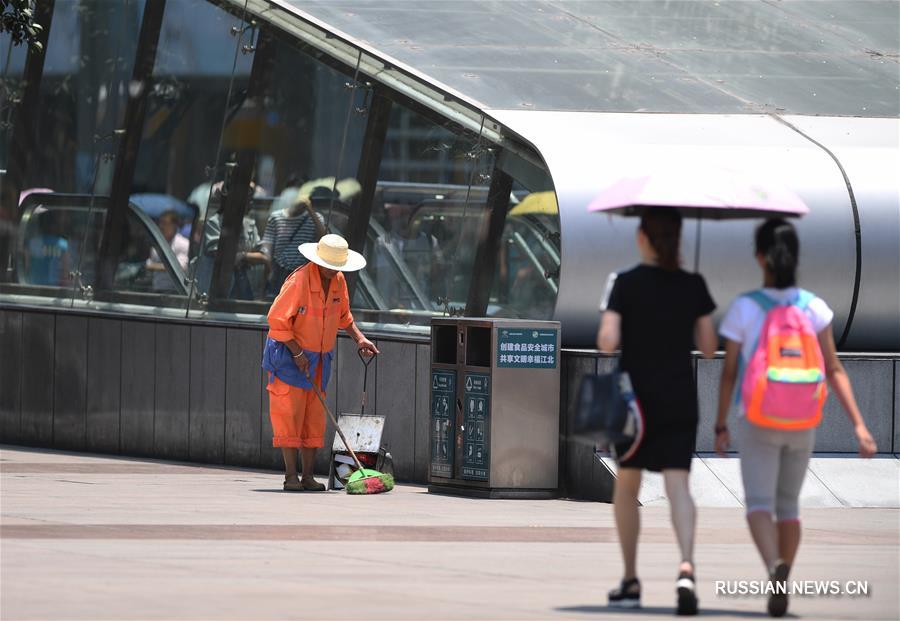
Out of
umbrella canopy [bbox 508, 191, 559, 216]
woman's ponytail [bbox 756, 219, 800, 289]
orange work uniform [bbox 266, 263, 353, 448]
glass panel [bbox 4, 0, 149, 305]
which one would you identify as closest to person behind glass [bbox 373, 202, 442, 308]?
umbrella canopy [bbox 508, 191, 559, 216]

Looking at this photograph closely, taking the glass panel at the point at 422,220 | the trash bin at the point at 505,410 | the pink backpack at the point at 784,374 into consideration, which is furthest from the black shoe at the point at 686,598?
the glass panel at the point at 422,220

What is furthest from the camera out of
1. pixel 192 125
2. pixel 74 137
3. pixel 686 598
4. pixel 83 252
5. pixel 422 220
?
pixel 74 137

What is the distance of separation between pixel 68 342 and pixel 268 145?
8.88 ft

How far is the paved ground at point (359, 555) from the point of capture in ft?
23.1

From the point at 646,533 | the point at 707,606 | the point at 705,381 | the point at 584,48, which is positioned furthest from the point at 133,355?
the point at 707,606

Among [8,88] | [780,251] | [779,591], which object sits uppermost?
[8,88]

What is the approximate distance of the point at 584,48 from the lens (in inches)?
561

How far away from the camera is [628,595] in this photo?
7.14m

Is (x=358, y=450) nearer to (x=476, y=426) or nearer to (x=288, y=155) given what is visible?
(x=476, y=426)

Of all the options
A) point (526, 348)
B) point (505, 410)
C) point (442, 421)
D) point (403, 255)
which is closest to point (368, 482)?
point (442, 421)

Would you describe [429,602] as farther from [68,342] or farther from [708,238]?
[68,342]

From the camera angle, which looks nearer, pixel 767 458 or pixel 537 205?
pixel 767 458

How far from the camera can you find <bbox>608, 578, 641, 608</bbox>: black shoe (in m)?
7.13

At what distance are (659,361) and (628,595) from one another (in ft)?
3.13
